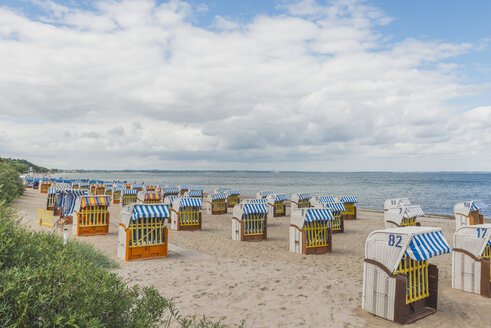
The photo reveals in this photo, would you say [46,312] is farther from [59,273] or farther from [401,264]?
[401,264]

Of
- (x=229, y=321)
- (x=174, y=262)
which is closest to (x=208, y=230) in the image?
(x=174, y=262)

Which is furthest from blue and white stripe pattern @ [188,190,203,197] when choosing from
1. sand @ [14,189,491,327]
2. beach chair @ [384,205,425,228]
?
beach chair @ [384,205,425,228]

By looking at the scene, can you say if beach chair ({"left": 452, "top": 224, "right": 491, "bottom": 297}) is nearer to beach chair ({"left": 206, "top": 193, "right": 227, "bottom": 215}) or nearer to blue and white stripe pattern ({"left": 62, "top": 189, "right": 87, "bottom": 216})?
beach chair ({"left": 206, "top": 193, "right": 227, "bottom": 215})

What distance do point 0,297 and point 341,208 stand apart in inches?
690

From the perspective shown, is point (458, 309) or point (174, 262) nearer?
point (458, 309)

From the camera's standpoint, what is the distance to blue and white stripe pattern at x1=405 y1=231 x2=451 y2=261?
6523mm

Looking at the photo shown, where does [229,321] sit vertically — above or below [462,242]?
below

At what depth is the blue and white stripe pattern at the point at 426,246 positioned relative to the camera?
21.4ft

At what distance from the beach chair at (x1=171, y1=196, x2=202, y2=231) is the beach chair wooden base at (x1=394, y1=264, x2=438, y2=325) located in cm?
1330

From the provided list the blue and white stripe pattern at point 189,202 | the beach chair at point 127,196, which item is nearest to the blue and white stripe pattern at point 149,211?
the blue and white stripe pattern at point 189,202

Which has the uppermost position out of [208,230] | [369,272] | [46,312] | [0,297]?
[0,297]

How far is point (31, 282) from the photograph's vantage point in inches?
108

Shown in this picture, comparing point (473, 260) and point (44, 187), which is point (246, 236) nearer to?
point (473, 260)

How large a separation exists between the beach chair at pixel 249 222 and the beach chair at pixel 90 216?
6892 millimetres
